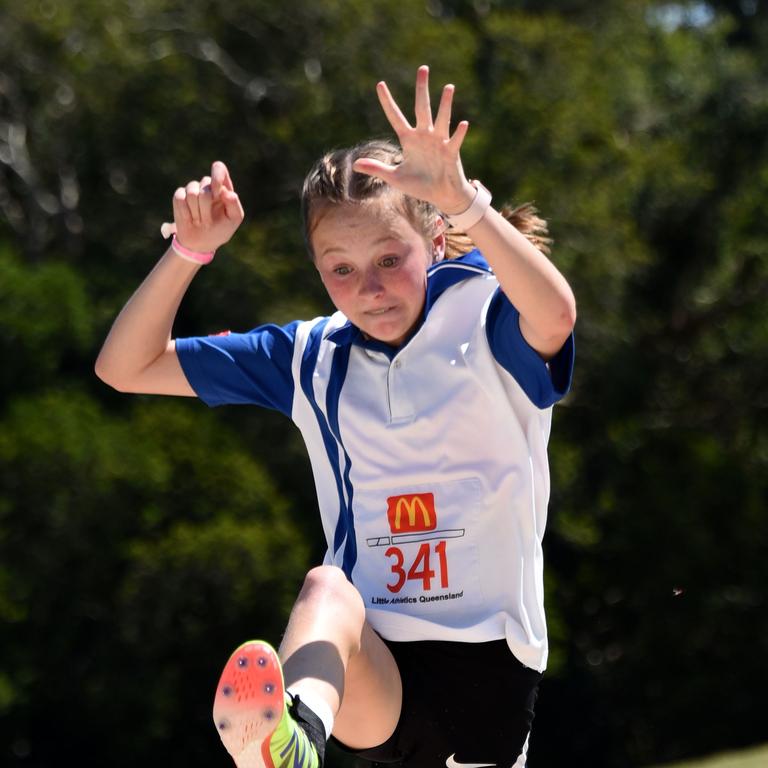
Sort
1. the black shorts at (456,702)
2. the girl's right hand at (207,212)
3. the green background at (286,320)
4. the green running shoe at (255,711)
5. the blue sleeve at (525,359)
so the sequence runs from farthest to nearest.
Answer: the green background at (286,320)
the girl's right hand at (207,212)
the black shorts at (456,702)
the blue sleeve at (525,359)
the green running shoe at (255,711)

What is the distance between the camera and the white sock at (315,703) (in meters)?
2.48

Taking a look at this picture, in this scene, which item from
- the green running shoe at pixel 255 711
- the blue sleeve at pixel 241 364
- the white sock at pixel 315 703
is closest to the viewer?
the green running shoe at pixel 255 711

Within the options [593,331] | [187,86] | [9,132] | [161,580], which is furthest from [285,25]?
[161,580]

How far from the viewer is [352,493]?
9.88 feet

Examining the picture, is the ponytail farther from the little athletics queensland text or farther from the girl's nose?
the little athletics queensland text

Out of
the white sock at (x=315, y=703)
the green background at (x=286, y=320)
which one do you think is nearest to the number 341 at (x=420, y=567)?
the white sock at (x=315, y=703)

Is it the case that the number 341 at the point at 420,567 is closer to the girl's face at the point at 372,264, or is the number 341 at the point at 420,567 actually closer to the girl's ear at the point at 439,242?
the girl's face at the point at 372,264

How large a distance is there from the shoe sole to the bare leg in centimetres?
20

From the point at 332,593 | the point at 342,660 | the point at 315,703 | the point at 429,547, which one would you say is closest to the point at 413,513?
the point at 429,547

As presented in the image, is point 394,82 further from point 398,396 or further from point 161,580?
point 398,396

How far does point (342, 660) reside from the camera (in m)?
2.60

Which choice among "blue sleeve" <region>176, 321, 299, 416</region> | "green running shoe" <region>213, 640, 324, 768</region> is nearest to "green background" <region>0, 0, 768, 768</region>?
"blue sleeve" <region>176, 321, 299, 416</region>

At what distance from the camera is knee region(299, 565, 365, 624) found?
8.71ft

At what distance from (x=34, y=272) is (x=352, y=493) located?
9647 millimetres
